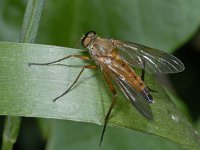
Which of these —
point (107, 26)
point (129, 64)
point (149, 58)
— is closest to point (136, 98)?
point (129, 64)

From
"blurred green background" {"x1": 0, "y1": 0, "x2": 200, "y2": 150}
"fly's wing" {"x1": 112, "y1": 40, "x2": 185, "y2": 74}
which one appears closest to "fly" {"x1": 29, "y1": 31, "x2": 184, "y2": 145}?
"fly's wing" {"x1": 112, "y1": 40, "x2": 185, "y2": 74}

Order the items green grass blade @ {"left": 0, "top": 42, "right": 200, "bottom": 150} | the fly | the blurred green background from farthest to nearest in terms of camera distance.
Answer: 1. the blurred green background
2. the fly
3. green grass blade @ {"left": 0, "top": 42, "right": 200, "bottom": 150}

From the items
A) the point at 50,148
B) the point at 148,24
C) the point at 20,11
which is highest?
the point at 148,24

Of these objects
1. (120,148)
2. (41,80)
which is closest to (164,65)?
(120,148)

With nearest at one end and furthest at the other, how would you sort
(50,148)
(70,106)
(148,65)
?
(70,106)
(148,65)
(50,148)

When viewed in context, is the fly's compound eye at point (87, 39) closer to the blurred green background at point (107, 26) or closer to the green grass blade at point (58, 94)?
the blurred green background at point (107, 26)

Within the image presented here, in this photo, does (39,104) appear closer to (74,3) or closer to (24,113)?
(24,113)

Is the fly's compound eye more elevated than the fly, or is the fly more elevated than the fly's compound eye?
the fly

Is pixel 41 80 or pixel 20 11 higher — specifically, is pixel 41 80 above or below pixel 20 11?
above

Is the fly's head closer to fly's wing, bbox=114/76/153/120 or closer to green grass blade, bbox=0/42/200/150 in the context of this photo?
fly's wing, bbox=114/76/153/120
